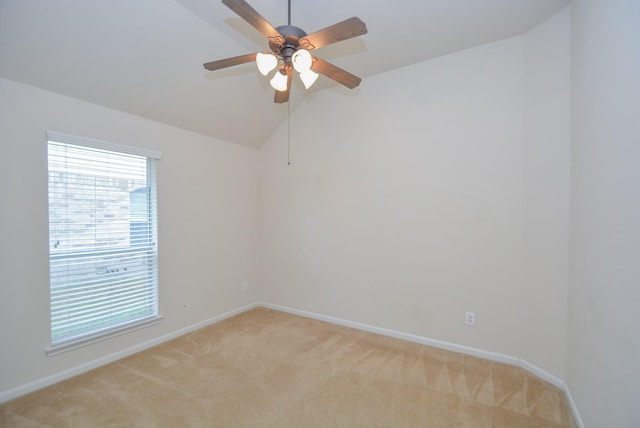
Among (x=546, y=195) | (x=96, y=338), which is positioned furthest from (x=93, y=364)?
(x=546, y=195)

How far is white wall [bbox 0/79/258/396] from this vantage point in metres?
2.18

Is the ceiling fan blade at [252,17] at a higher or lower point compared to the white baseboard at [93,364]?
higher

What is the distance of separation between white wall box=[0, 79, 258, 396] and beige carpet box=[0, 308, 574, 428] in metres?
0.36

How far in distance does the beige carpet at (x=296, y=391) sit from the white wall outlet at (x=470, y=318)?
1.03 feet

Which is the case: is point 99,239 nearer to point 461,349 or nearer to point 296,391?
point 296,391

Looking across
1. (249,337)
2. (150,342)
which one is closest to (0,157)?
(150,342)

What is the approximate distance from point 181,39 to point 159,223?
1.81 meters

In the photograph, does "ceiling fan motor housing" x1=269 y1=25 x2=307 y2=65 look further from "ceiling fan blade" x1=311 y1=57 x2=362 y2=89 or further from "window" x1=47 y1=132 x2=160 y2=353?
"window" x1=47 y1=132 x2=160 y2=353

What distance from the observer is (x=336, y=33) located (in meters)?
1.55

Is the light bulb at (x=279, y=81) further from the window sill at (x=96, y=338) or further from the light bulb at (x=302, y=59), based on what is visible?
the window sill at (x=96, y=338)

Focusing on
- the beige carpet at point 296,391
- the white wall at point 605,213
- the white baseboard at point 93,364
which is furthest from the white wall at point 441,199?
the white baseboard at point 93,364

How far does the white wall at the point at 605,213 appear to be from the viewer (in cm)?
133

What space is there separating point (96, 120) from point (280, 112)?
204 centimetres

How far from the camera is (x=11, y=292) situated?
2.18 meters
